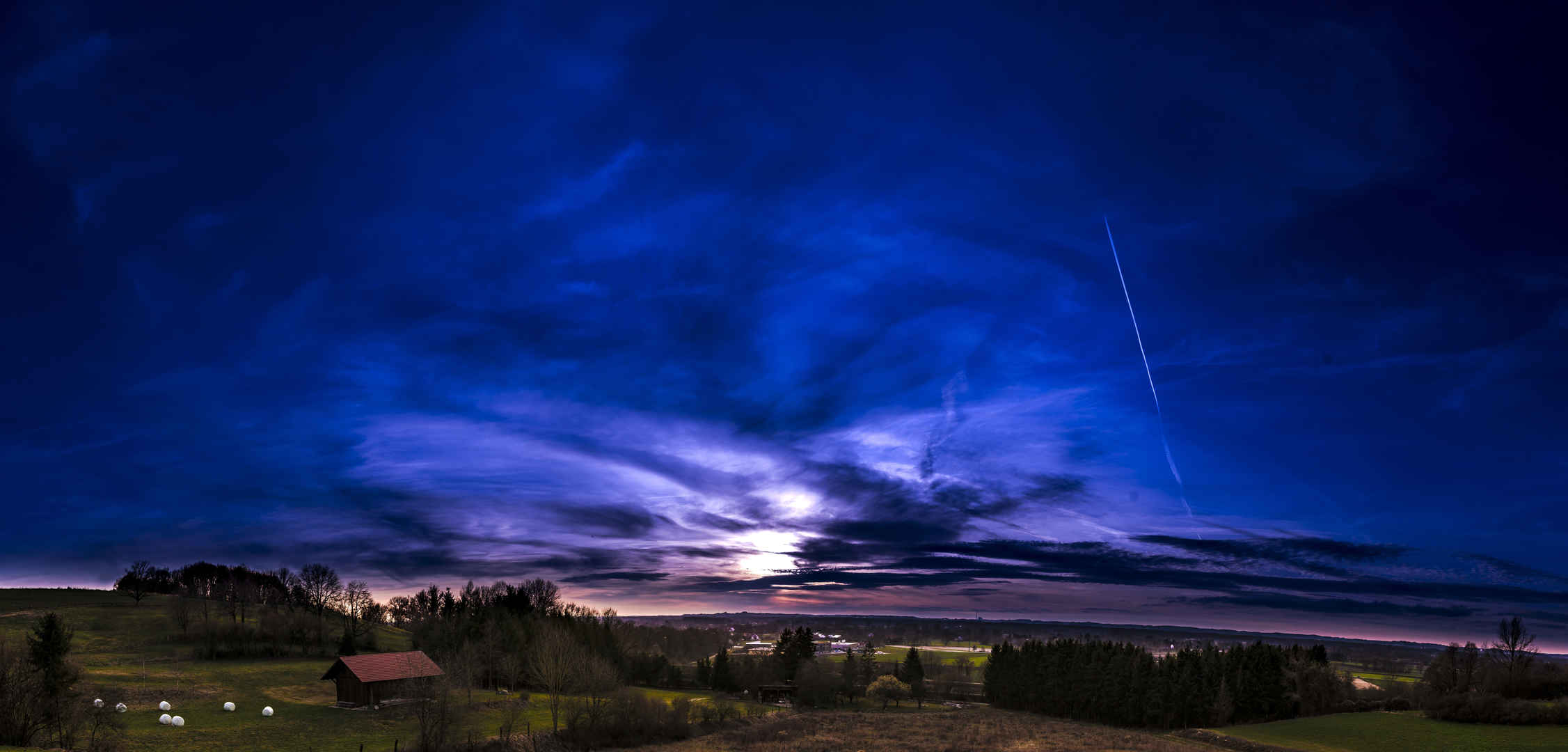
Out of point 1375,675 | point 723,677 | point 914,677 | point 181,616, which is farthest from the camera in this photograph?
point 1375,675

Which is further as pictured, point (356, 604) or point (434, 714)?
point (356, 604)

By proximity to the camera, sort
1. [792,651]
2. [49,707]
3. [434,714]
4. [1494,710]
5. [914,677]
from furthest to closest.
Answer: [792,651] < [914,677] < [1494,710] < [434,714] < [49,707]

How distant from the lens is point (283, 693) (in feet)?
238

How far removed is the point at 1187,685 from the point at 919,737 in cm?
3438

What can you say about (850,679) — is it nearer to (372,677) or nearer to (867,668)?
(867,668)

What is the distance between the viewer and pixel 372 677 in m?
68.8

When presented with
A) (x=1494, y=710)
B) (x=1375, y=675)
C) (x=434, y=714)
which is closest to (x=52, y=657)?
(x=434, y=714)

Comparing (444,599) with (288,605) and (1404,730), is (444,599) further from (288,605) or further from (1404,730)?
(1404,730)

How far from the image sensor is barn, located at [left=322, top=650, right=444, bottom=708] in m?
68.1

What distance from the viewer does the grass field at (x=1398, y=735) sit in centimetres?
4878

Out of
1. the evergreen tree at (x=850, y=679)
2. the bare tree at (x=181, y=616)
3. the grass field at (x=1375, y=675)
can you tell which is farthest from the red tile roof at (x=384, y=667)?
the grass field at (x=1375, y=675)

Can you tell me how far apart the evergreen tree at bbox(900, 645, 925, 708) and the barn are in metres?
65.4

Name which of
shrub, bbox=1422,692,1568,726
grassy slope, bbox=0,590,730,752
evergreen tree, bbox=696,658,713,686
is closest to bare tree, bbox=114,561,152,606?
grassy slope, bbox=0,590,730,752

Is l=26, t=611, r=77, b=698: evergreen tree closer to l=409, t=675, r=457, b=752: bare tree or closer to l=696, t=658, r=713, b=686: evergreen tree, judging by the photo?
l=409, t=675, r=457, b=752: bare tree
